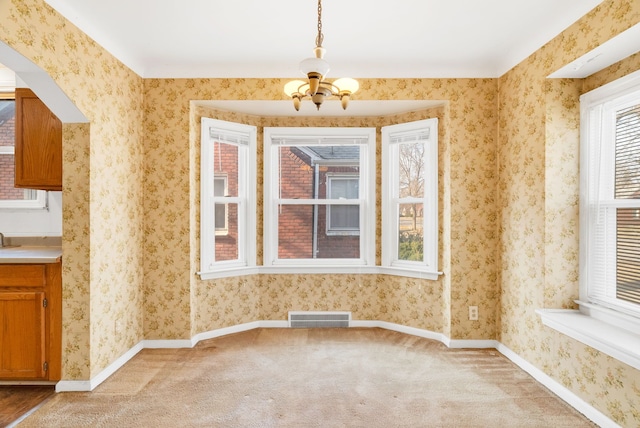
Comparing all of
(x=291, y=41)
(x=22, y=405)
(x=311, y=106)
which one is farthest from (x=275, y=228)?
(x=22, y=405)

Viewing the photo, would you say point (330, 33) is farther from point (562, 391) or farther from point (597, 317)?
point (562, 391)

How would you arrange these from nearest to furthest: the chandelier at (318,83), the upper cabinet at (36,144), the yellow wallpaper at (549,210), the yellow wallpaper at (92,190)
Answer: the chandelier at (318,83) → the yellow wallpaper at (549,210) → the yellow wallpaper at (92,190) → the upper cabinet at (36,144)

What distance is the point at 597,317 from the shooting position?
8.40 feet

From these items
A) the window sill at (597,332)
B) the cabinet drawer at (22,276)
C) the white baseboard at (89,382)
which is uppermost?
the cabinet drawer at (22,276)

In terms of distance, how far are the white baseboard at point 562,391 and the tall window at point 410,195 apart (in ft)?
3.29

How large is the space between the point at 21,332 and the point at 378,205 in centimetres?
320

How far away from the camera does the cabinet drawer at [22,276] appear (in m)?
2.60

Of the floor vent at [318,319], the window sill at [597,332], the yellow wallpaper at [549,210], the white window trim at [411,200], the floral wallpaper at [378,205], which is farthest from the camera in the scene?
the floor vent at [318,319]

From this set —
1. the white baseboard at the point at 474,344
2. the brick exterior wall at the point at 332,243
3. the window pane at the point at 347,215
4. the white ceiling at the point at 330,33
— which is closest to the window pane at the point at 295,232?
the brick exterior wall at the point at 332,243

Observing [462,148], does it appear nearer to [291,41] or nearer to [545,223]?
[545,223]

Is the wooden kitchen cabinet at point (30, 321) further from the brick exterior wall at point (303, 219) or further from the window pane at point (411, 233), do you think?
the window pane at point (411, 233)

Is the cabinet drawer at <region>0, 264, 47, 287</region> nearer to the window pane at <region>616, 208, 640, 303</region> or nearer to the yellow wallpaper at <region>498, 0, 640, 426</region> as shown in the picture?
the yellow wallpaper at <region>498, 0, 640, 426</region>

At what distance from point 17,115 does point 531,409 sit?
4.14 metres

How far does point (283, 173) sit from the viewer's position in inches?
161
